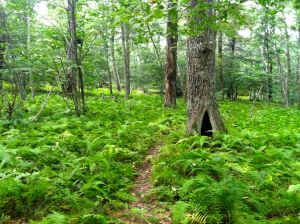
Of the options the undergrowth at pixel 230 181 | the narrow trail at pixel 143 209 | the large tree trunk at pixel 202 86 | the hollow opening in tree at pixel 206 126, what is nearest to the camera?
the undergrowth at pixel 230 181

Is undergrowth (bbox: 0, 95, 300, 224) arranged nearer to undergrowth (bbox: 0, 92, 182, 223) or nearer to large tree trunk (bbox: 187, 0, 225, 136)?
undergrowth (bbox: 0, 92, 182, 223)

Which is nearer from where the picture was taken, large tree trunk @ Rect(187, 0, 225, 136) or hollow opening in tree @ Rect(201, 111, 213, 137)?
large tree trunk @ Rect(187, 0, 225, 136)

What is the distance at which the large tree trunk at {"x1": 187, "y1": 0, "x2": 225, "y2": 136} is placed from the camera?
23.8 ft

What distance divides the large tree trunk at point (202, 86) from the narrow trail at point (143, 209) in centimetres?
235

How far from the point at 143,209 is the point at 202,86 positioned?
13.3 ft

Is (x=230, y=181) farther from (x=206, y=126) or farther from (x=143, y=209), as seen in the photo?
(x=206, y=126)

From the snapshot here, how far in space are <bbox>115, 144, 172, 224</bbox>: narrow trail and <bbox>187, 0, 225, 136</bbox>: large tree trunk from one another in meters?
2.35

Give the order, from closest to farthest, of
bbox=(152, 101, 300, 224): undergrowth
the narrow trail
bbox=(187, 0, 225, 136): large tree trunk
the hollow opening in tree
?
bbox=(152, 101, 300, 224): undergrowth
the narrow trail
bbox=(187, 0, 225, 136): large tree trunk
the hollow opening in tree

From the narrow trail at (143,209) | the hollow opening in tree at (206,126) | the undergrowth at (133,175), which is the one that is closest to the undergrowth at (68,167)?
the undergrowth at (133,175)

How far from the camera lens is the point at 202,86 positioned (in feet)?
24.2

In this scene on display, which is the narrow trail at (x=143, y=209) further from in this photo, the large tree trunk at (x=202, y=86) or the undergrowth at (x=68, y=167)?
the large tree trunk at (x=202, y=86)

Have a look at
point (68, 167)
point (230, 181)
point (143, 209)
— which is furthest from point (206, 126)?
point (143, 209)

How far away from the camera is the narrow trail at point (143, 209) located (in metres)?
3.99

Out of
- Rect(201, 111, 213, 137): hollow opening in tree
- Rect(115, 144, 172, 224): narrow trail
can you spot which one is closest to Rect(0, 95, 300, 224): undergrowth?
Rect(115, 144, 172, 224): narrow trail
